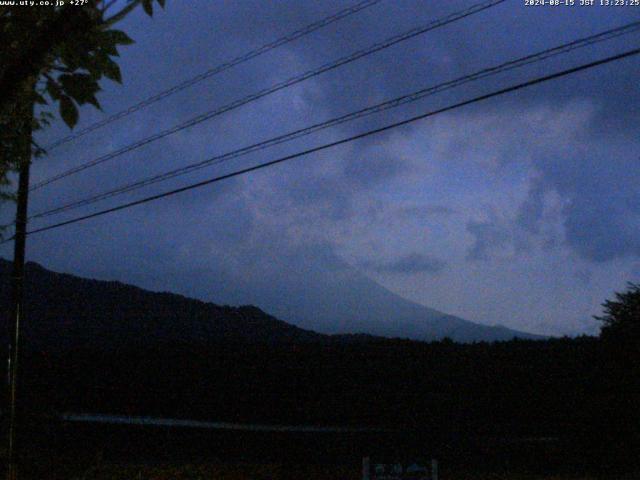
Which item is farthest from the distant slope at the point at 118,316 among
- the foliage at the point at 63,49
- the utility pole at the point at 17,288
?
the foliage at the point at 63,49

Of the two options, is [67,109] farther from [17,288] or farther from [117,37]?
[17,288]

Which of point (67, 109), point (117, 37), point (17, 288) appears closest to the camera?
point (67, 109)

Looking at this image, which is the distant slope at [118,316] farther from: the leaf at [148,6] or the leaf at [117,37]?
the leaf at [148,6]

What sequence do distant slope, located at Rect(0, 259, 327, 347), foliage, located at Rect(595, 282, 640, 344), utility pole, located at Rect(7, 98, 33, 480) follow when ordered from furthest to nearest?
distant slope, located at Rect(0, 259, 327, 347) < utility pole, located at Rect(7, 98, 33, 480) < foliage, located at Rect(595, 282, 640, 344)

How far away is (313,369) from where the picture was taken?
21.8m

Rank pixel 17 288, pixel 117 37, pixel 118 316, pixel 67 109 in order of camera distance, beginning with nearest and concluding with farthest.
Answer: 1. pixel 67 109
2. pixel 117 37
3. pixel 17 288
4. pixel 118 316

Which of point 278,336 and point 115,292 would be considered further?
point 115,292

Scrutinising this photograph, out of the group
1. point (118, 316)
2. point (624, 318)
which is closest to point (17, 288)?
point (624, 318)

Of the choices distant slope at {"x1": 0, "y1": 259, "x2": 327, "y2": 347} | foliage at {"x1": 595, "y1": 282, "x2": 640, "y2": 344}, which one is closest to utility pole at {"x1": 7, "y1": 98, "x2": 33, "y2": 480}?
foliage at {"x1": 595, "y1": 282, "x2": 640, "y2": 344}

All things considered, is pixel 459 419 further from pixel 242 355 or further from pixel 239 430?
pixel 242 355

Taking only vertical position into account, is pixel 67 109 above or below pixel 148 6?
below

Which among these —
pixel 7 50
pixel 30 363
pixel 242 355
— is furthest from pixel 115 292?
pixel 7 50

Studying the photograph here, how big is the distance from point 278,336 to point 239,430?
2193 cm

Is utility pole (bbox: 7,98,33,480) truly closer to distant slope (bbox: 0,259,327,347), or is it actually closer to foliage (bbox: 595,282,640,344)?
foliage (bbox: 595,282,640,344)
